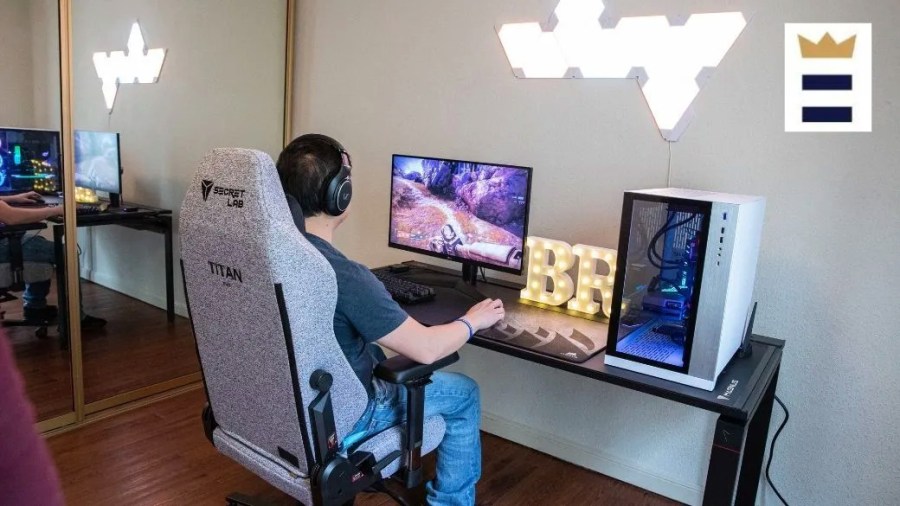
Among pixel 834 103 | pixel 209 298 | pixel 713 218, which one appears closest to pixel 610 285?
pixel 713 218

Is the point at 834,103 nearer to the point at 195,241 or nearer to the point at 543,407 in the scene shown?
the point at 543,407

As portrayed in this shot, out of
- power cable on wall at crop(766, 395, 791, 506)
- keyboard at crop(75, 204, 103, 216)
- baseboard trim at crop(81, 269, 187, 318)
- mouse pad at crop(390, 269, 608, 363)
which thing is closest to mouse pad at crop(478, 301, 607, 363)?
mouse pad at crop(390, 269, 608, 363)

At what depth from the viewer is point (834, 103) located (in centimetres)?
191

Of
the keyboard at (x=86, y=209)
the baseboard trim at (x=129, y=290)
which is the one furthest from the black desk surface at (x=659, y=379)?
the keyboard at (x=86, y=209)

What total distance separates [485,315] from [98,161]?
187 cm

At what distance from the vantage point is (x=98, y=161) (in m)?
2.64

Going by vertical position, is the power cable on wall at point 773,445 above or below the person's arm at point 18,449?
below

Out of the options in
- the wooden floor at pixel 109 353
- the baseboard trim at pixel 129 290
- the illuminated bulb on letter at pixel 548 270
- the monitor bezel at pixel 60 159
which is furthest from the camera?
the baseboard trim at pixel 129 290

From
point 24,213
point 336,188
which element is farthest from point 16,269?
point 336,188

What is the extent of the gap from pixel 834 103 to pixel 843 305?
0.62m

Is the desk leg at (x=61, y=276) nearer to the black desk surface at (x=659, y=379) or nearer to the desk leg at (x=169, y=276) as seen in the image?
the desk leg at (x=169, y=276)

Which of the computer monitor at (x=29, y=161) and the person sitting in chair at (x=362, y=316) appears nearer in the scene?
the person sitting in chair at (x=362, y=316)

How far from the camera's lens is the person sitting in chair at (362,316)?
149 centimetres

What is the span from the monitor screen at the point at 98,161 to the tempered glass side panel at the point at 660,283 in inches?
86.1
